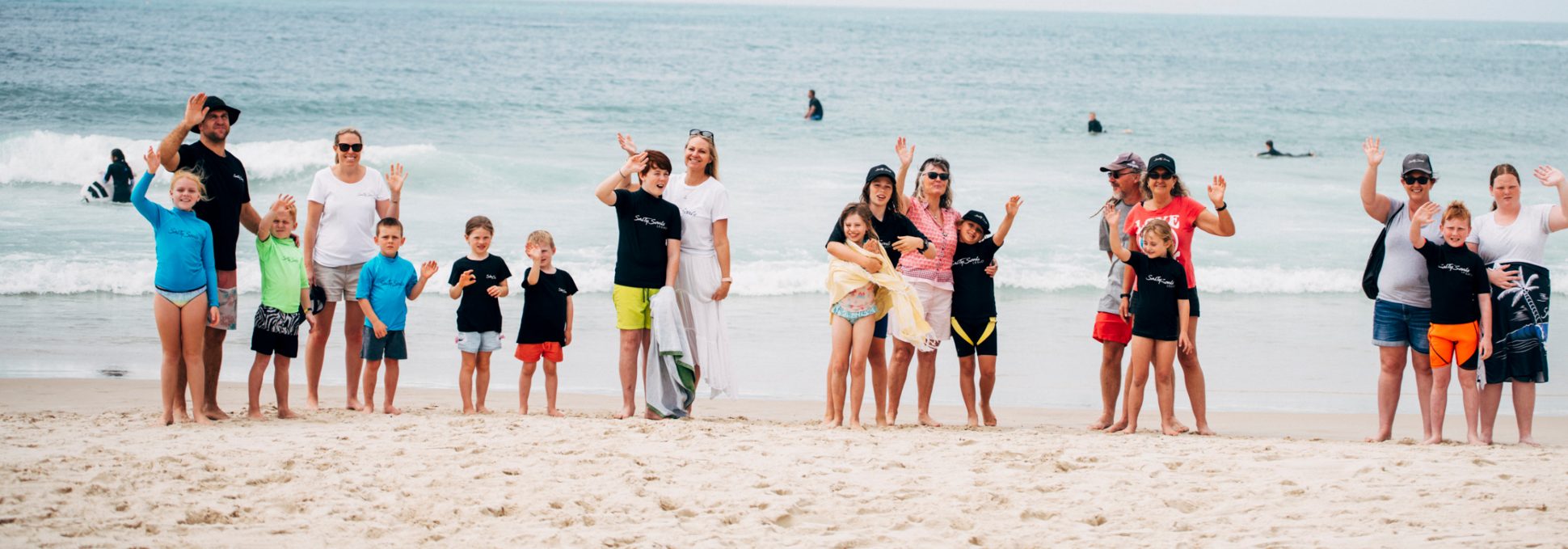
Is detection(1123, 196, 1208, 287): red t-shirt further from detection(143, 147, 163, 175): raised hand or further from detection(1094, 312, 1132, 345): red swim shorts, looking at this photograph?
detection(143, 147, 163, 175): raised hand

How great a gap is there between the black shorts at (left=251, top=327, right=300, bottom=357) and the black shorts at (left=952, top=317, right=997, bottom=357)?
3.39 metres

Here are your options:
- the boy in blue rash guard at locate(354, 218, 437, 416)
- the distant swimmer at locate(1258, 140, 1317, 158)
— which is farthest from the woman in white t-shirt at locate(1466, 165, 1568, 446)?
the distant swimmer at locate(1258, 140, 1317, 158)

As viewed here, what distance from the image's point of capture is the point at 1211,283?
1273cm

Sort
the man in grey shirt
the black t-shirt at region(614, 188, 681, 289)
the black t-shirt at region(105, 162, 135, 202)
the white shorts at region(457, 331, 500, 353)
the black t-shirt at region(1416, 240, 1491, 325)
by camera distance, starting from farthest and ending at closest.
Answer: the black t-shirt at region(105, 162, 135, 202) < the white shorts at region(457, 331, 500, 353) < the man in grey shirt < the black t-shirt at region(614, 188, 681, 289) < the black t-shirt at region(1416, 240, 1491, 325)

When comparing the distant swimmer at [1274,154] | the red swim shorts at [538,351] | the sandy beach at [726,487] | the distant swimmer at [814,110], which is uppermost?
the distant swimmer at [814,110]

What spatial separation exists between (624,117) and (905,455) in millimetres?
22953

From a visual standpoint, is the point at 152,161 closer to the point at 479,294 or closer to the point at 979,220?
the point at 479,294

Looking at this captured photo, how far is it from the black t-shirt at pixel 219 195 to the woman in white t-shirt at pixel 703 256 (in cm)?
186

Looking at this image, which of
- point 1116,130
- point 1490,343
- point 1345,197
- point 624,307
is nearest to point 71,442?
point 624,307

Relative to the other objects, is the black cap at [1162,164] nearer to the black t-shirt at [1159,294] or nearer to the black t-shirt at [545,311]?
the black t-shirt at [1159,294]

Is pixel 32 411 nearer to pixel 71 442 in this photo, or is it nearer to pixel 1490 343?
pixel 71 442

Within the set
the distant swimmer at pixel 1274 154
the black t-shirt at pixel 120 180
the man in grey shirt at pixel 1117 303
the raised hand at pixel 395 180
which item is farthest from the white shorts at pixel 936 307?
the distant swimmer at pixel 1274 154

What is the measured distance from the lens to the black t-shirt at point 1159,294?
6055 millimetres

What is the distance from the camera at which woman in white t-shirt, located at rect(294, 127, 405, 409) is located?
6258mm
